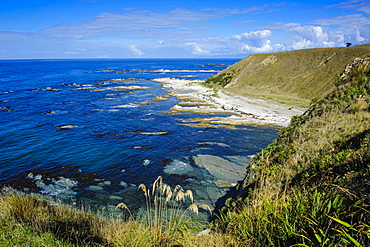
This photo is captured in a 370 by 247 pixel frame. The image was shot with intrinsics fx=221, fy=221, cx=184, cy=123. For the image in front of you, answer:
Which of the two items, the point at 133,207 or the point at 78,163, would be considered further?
the point at 78,163

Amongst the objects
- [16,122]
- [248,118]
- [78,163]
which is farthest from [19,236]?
[16,122]

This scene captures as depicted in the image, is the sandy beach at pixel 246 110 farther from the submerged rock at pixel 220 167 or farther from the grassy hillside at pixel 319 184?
the grassy hillside at pixel 319 184

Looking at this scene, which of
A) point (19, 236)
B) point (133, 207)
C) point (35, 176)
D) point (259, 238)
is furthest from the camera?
point (35, 176)

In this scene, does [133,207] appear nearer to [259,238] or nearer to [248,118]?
[259,238]

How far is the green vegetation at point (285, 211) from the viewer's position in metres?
3.63

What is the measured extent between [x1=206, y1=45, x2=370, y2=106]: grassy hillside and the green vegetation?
31.3 m

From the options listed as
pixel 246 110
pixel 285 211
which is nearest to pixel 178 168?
pixel 285 211

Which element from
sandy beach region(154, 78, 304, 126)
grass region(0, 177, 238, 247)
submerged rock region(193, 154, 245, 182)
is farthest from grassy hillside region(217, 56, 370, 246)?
sandy beach region(154, 78, 304, 126)

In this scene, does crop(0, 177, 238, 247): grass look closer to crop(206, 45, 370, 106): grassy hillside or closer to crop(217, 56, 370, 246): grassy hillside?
crop(217, 56, 370, 246): grassy hillside

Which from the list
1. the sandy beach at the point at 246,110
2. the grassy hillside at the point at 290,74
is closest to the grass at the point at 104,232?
the sandy beach at the point at 246,110

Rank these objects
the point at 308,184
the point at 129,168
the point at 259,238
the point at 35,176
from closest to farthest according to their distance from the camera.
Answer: the point at 259,238, the point at 308,184, the point at 35,176, the point at 129,168

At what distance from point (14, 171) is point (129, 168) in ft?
26.7

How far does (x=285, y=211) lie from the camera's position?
421 cm

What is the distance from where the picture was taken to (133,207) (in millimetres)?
11664
